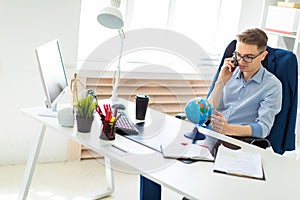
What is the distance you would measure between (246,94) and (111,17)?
0.91 metres

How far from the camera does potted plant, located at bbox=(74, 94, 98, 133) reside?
1938 millimetres

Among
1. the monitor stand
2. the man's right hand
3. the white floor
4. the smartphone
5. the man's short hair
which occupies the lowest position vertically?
the white floor

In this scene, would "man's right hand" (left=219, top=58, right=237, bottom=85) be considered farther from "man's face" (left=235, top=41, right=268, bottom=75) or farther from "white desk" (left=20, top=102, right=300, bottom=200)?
"white desk" (left=20, top=102, right=300, bottom=200)

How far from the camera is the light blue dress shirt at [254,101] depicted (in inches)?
90.8

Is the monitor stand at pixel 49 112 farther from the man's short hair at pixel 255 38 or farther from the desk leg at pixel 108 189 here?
the man's short hair at pixel 255 38

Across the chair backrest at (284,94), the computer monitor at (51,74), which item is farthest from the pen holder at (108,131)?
the chair backrest at (284,94)

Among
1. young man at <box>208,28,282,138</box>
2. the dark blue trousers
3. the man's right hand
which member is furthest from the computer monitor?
the man's right hand

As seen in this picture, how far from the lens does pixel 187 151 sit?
1.84m

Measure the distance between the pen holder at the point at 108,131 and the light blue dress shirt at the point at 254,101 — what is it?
83cm

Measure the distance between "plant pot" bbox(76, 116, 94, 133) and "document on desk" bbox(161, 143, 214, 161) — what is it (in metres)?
0.37

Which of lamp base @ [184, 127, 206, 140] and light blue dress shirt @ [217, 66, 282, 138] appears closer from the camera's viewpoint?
lamp base @ [184, 127, 206, 140]

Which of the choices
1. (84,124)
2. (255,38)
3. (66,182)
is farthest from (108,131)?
(66,182)

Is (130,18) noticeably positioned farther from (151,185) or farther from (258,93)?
(151,185)

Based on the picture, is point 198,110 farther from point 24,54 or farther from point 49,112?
point 24,54
